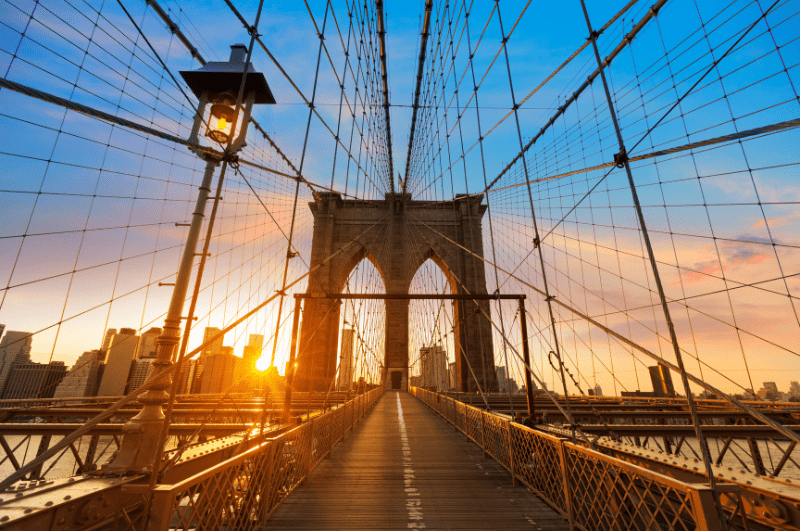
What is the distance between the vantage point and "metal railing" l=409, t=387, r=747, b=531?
1.94 meters

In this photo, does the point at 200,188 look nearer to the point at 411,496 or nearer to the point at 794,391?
the point at 411,496

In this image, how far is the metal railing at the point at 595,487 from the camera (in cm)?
194

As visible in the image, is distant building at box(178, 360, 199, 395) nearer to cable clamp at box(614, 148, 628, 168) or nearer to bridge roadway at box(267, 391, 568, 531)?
bridge roadway at box(267, 391, 568, 531)

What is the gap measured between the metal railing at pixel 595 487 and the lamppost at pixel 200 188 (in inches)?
159

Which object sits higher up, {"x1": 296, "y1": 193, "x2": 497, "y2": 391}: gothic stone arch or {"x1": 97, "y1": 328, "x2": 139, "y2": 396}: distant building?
{"x1": 296, "y1": 193, "x2": 497, "y2": 391}: gothic stone arch

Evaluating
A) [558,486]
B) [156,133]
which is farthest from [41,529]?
[558,486]

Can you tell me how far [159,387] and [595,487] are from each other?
4640 millimetres

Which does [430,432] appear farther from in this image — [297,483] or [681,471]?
[681,471]

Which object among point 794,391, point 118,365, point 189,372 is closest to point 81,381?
point 118,365

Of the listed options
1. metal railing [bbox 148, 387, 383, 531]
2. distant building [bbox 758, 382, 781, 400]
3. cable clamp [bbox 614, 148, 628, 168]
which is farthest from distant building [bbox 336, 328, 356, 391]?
distant building [bbox 758, 382, 781, 400]

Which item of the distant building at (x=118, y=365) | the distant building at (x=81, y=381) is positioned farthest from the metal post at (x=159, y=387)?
the distant building at (x=81, y=381)

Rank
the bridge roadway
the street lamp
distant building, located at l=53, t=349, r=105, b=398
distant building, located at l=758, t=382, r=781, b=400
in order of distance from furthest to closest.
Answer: distant building, located at l=758, t=382, r=781, b=400, distant building, located at l=53, t=349, r=105, b=398, the street lamp, the bridge roadway

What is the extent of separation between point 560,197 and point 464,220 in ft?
45.1

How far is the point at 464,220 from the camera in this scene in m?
24.4
